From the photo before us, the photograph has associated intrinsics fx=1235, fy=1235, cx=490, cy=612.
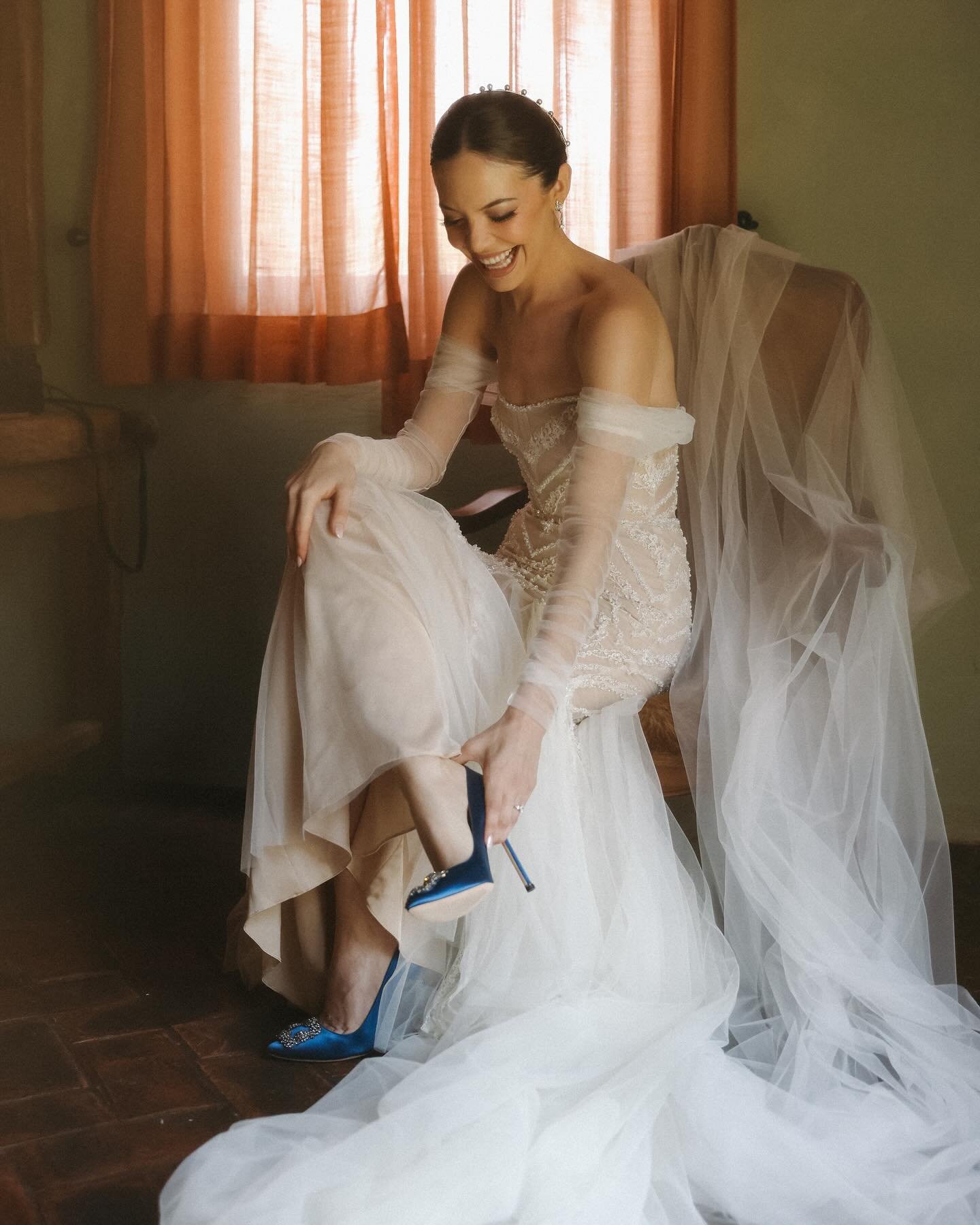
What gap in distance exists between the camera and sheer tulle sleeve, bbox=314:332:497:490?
6.82 feet

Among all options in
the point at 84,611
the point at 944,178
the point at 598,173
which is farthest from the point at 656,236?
the point at 84,611

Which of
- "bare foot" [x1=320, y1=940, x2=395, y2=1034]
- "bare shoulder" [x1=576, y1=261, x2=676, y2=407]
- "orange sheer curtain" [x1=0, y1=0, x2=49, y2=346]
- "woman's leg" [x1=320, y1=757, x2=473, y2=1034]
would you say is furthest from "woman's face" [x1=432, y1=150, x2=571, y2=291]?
"orange sheer curtain" [x1=0, y1=0, x2=49, y2=346]

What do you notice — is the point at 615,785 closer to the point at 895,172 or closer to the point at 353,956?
the point at 353,956

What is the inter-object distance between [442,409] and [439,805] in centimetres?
85

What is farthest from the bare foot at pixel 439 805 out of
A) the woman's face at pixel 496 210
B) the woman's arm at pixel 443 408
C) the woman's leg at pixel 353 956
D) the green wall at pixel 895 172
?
the green wall at pixel 895 172

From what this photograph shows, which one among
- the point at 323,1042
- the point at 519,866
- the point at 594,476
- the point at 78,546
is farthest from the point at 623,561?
the point at 78,546

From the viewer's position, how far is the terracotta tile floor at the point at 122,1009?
1543 millimetres

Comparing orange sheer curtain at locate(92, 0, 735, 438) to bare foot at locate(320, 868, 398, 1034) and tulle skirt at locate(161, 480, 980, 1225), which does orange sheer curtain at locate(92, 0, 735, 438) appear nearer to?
tulle skirt at locate(161, 480, 980, 1225)

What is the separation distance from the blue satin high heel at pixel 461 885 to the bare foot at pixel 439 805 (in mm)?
11

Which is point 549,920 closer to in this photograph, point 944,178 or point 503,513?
point 503,513

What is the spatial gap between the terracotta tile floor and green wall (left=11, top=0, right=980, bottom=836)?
290mm

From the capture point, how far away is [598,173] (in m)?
2.63

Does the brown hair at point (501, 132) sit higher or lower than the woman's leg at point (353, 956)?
higher

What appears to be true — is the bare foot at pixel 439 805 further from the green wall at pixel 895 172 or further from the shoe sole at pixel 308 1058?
the green wall at pixel 895 172
